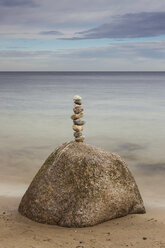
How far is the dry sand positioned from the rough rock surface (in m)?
0.15

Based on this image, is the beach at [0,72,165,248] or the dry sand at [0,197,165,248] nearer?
the dry sand at [0,197,165,248]

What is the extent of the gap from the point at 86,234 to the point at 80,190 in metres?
0.71

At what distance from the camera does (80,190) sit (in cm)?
623

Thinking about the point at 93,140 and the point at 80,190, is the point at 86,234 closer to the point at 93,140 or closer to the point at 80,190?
the point at 80,190

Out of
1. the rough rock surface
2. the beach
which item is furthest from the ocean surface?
the rough rock surface

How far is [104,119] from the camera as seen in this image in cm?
2378

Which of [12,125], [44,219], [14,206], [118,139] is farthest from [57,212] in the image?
[12,125]

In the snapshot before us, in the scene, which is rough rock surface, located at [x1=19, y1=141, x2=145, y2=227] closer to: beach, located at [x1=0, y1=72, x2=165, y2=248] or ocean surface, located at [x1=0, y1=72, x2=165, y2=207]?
beach, located at [x1=0, y1=72, x2=165, y2=248]

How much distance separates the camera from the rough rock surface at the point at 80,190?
244 inches

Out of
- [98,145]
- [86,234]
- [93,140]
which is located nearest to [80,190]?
[86,234]

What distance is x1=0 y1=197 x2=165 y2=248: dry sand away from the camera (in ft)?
18.0

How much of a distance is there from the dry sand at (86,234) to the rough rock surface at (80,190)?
15 centimetres

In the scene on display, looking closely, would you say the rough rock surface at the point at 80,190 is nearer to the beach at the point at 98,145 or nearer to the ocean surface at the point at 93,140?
the beach at the point at 98,145

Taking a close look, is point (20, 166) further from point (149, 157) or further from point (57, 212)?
point (57, 212)
